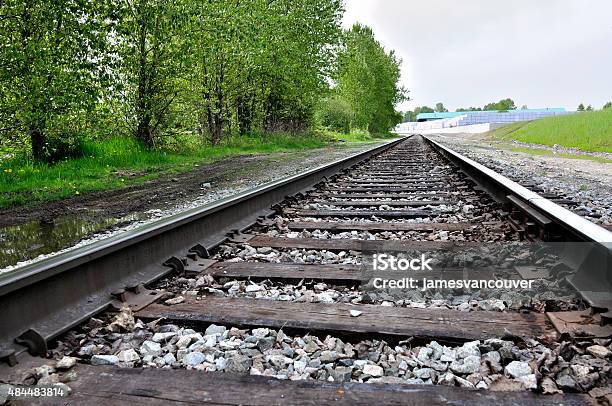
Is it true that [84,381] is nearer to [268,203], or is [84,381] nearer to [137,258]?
[137,258]

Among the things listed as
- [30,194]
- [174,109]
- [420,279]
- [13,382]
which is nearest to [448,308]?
[420,279]

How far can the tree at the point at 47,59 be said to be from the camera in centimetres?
652

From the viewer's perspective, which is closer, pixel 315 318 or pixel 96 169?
pixel 315 318

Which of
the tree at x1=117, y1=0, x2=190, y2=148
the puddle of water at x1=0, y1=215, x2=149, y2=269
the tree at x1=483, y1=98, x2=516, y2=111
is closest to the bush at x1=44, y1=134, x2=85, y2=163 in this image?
the tree at x1=117, y1=0, x2=190, y2=148

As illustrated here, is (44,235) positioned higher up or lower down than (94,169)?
lower down

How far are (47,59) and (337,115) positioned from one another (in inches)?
1515

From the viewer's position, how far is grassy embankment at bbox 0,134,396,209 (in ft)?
21.3

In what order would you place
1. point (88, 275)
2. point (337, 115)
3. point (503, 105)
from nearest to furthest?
point (88, 275), point (337, 115), point (503, 105)

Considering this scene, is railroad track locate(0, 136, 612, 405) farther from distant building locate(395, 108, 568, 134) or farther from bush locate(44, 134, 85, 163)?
distant building locate(395, 108, 568, 134)

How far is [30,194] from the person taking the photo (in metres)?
6.22

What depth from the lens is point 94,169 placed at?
27.7ft

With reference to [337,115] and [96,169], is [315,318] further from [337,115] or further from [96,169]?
[337,115]

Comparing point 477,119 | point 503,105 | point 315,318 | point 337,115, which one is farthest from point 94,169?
point 503,105

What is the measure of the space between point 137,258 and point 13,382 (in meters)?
1.08
